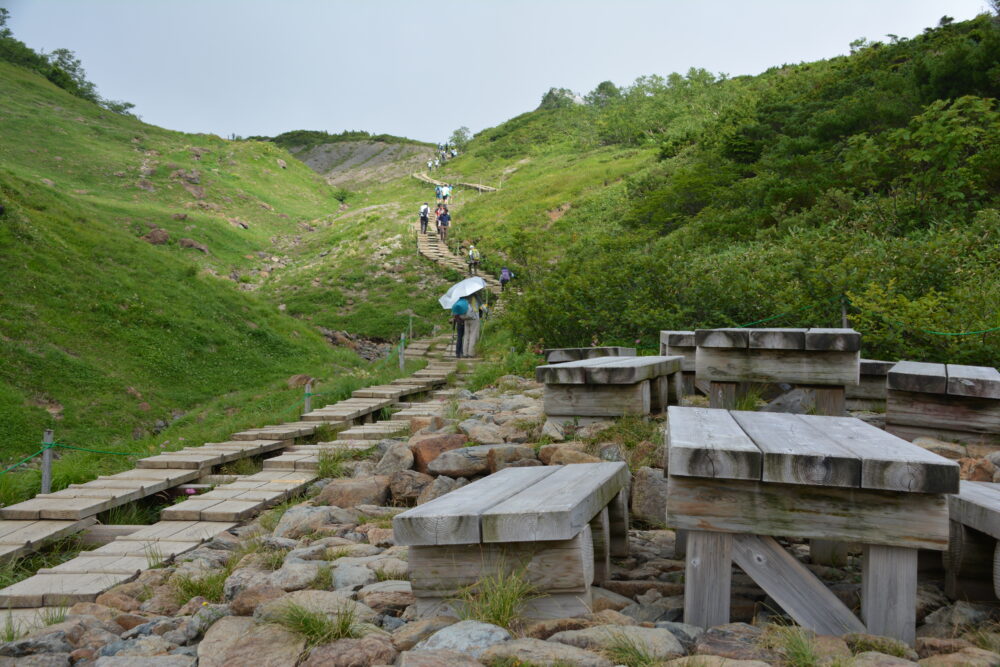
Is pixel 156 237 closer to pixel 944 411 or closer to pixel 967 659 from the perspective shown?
pixel 944 411

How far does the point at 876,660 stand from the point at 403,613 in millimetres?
1656

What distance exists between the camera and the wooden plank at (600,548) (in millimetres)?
2877

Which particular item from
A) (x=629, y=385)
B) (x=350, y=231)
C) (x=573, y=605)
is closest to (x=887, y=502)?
(x=573, y=605)

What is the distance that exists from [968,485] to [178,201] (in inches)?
1319

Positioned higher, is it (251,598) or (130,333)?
(130,333)

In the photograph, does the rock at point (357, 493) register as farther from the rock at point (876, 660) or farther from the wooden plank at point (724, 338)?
the rock at point (876, 660)

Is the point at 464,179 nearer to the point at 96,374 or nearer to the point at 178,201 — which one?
the point at 178,201

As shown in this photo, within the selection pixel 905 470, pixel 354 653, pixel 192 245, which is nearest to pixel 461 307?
pixel 354 653

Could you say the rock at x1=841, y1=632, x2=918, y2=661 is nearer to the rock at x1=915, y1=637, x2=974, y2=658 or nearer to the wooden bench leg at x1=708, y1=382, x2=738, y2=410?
the rock at x1=915, y1=637, x2=974, y2=658

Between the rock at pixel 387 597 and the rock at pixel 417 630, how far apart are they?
20 centimetres

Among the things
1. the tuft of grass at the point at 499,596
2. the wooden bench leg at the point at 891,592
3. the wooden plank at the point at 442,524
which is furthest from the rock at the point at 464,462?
the wooden bench leg at the point at 891,592

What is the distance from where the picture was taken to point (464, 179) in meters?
47.9

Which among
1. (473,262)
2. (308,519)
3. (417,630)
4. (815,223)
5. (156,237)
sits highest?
(156,237)

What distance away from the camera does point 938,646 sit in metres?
2.13
